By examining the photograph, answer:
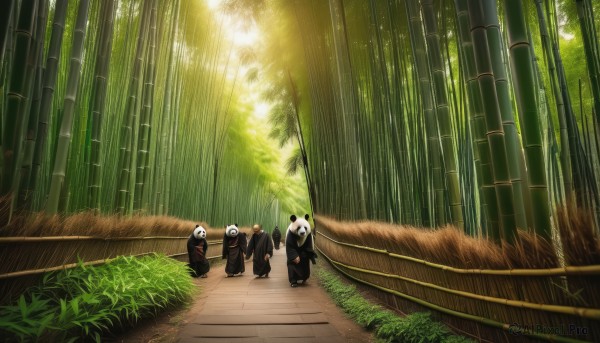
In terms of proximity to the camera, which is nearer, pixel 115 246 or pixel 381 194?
pixel 115 246

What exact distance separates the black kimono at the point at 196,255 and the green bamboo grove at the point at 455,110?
2.37 m

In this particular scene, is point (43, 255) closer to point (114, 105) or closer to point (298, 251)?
point (114, 105)

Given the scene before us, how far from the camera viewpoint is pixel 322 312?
10.3ft

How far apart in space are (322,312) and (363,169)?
5.08 ft

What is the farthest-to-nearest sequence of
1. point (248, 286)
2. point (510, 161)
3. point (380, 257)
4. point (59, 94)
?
point (248, 286), point (380, 257), point (59, 94), point (510, 161)

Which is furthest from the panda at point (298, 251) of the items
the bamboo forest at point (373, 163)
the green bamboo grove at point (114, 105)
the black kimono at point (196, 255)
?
the green bamboo grove at point (114, 105)

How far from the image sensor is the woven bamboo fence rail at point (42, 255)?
1.70 m

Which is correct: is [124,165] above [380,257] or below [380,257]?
above

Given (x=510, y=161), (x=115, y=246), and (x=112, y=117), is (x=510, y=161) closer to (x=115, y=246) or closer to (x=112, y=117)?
(x=115, y=246)

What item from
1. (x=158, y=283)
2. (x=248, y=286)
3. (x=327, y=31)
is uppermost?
(x=327, y=31)

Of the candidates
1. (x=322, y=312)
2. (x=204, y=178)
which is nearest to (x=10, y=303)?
(x=322, y=312)

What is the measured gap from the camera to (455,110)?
8.52ft

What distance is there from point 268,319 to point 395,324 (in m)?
1.16

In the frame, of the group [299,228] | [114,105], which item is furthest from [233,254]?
[114,105]
